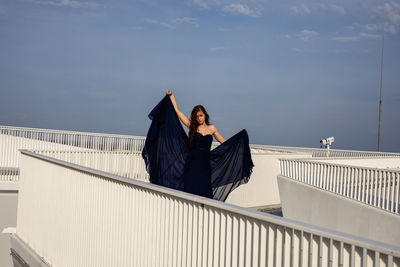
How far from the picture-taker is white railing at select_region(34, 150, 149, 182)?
1273cm

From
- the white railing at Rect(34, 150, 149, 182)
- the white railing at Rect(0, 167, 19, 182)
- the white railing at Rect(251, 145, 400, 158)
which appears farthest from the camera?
the white railing at Rect(251, 145, 400, 158)

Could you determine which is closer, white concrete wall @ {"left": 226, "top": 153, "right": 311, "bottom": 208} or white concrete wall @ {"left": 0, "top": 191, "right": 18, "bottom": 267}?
white concrete wall @ {"left": 226, "top": 153, "right": 311, "bottom": 208}

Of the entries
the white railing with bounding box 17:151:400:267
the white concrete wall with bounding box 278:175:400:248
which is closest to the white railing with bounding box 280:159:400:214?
the white concrete wall with bounding box 278:175:400:248

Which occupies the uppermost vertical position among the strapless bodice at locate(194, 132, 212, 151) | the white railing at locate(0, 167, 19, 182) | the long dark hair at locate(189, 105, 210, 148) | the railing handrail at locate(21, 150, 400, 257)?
the long dark hair at locate(189, 105, 210, 148)

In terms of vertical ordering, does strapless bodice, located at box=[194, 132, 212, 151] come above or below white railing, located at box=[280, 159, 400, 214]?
above

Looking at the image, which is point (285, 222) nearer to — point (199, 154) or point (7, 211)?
point (199, 154)

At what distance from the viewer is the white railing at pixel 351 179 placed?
1030cm

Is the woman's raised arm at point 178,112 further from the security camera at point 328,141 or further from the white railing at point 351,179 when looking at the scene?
the security camera at point 328,141

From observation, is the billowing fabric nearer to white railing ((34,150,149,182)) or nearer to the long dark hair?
the long dark hair

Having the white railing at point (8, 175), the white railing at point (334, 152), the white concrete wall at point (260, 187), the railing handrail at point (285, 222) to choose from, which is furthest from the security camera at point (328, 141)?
the railing handrail at point (285, 222)

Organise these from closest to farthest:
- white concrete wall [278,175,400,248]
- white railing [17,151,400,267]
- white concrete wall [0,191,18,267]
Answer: white railing [17,151,400,267]
white concrete wall [278,175,400,248]
white concrete wall [0,191,18,267]

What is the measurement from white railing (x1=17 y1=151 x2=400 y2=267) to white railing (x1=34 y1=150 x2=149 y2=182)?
3456 millimetres

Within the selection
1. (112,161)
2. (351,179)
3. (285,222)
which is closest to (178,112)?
(351,179)

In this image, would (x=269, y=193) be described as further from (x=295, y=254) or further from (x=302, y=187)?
(x=295, y=254)
